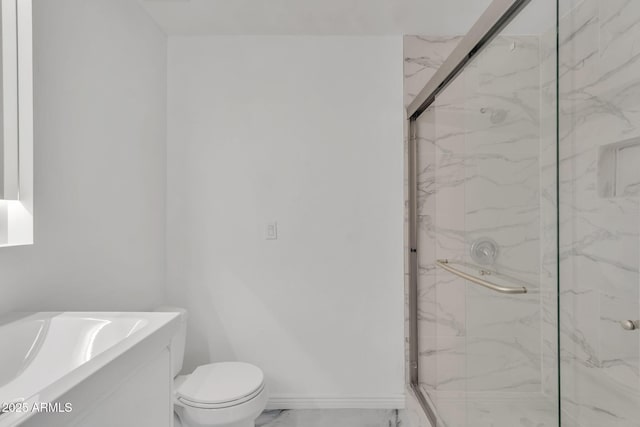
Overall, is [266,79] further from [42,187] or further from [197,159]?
[42,187]

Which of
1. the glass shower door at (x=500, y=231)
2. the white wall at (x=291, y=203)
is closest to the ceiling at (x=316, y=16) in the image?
the white wall at (x=291, y=203)

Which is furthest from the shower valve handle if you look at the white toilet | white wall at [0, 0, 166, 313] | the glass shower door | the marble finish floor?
white wall at [0, 0, 166, 313]

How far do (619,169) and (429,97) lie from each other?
835 millimetres

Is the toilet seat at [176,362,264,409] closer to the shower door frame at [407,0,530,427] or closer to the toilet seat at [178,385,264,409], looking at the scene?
the toilet seat at [178,385,264,409]

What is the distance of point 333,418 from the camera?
204 cm

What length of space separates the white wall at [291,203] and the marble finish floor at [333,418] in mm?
171

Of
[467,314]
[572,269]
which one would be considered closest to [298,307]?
[467,314]

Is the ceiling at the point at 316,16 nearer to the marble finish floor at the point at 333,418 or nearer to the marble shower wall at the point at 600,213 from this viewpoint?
the marble shower wall at the point at 600,213

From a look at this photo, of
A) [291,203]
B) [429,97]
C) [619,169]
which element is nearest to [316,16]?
[429,97]

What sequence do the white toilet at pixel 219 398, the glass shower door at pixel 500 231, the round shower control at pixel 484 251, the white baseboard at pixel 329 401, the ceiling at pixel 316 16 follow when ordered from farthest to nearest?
the white baseboard at pixel 329 401
the ceiling at pixel 316 16
the white toilet at pixel 219 398
the round shower control at pixel 484 251
the glass shower door at pixel 500 231

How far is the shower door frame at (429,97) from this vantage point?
3.59 feet

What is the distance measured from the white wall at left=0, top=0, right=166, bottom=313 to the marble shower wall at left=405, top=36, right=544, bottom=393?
150cm

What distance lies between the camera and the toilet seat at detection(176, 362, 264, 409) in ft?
4.99

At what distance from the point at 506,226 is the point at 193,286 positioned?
1.73m
